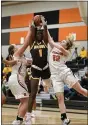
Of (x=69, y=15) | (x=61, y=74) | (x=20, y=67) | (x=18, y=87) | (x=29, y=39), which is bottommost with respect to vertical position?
(x=18, y=87)

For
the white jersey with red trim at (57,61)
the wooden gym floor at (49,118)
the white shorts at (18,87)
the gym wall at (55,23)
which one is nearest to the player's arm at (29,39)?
the white shorts at (18,87)

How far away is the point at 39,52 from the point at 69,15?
12.8 metres

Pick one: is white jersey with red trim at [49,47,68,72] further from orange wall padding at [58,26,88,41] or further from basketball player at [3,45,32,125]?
orange wall padding at [58,26,88,41]

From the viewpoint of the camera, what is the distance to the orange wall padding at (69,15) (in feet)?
57.2

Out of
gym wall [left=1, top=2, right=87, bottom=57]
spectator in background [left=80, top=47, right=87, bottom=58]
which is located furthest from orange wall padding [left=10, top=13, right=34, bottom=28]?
spectator in background [left=80, top=47, right=87, bottom=58]

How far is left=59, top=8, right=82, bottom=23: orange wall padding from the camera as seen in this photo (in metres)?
17.4

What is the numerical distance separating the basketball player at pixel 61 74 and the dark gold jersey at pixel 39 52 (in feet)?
0.96

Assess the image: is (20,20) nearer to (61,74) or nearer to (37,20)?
(61,74)

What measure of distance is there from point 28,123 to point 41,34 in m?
1.40

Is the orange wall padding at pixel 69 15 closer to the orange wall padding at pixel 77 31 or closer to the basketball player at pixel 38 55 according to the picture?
the orange wall padding at pixel 77 31

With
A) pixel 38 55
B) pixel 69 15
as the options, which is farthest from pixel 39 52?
pixel 69 15

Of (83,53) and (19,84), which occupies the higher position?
(83,53)

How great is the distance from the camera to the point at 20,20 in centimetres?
1973

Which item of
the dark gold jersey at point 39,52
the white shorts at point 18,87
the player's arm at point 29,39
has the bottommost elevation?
the white shorts at point 18,87
